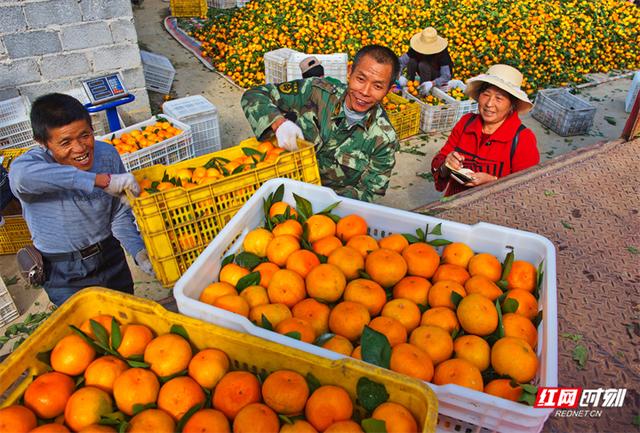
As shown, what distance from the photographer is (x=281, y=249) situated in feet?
6.22

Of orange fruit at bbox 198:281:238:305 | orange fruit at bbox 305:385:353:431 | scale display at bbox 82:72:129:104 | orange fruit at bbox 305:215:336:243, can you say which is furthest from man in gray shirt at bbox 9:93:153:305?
scale display at bbox 82:72:129:104

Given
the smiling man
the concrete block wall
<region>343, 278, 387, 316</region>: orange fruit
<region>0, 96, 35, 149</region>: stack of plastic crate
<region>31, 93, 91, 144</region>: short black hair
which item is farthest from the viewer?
the concrete block wall

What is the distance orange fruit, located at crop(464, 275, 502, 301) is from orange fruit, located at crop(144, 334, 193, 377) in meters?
1.08

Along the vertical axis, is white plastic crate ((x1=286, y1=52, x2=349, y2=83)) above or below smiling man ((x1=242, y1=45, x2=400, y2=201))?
below

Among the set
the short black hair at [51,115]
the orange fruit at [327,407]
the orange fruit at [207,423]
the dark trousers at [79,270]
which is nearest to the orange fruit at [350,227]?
the orange fruit at [327,407]

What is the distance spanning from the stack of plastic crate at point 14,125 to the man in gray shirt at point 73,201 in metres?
3.01

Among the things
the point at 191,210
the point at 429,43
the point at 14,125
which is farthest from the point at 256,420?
the point at 429,43

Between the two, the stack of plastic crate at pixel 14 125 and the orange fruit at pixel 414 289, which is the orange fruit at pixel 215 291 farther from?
the stack of plastic crate at pixel 14 125

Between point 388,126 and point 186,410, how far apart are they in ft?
7.54

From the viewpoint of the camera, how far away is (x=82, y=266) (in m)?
2.67

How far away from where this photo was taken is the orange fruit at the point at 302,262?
71.6 inches

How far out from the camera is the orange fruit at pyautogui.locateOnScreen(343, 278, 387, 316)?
1.69 metres

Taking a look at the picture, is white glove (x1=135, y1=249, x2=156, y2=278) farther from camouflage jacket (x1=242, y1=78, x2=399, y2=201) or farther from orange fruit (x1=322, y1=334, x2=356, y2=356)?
orange fruit (x1=322, y1=334, x2=356, y2=356)

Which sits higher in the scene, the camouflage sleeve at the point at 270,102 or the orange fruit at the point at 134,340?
the camouflage sleeve at the point at 270,102
